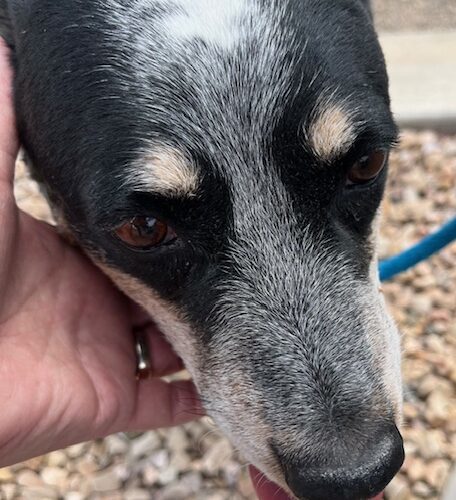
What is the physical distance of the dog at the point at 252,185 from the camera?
6.59 feet

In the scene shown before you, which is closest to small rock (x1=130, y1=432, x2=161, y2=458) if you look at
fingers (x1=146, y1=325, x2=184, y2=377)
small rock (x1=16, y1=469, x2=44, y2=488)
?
small rock (x1=16, y1=469, x2=44, y2=488)

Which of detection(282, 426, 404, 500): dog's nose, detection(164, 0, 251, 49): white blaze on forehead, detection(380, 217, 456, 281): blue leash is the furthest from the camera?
detection(380, 217, 456, 281): blue leash

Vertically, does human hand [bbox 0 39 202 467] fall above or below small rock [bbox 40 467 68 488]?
above

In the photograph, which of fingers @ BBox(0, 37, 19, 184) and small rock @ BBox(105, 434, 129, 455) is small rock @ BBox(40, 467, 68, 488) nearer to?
small rock @ BBox(105, 434, 129, 455)

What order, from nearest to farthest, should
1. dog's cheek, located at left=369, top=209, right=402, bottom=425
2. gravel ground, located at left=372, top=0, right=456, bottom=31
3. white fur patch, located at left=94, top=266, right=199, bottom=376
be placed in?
dog's cheek, located at left=369, top=209, right=402, bottom=425, white fur patch, located at left=94, top=266, right=199, bottom=376, gravel ground, located at left=372, top=0, right=456, bottom=31

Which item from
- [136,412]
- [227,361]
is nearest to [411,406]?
[136,412]

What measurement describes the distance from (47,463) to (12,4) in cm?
206

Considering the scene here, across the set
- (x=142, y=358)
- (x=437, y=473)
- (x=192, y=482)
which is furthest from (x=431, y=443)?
(x=142, y=358)

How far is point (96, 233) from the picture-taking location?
7.28ft

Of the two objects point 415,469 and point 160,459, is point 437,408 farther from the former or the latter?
point 160,459

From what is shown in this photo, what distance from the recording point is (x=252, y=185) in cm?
206

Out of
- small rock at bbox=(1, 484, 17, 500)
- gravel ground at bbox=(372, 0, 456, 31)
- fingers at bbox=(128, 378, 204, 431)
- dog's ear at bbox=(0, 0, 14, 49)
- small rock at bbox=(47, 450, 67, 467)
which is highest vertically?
dog's ear at bbox=(0, 0, 14, 49)

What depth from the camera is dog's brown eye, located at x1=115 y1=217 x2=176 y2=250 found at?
206 cm

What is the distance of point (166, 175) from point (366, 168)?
0.57 meters
